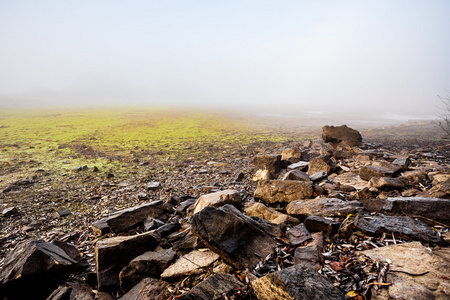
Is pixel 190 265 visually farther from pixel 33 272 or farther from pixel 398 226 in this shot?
pixel 398 226

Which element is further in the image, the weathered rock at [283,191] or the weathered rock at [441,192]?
the weathered rock at [283,191]

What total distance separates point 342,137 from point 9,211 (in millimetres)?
19099

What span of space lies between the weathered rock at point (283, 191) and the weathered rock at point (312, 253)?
260 centimetres

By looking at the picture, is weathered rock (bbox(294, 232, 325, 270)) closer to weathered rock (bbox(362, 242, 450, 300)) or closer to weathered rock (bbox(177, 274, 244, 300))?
weathered rock (bbox(362, 242, 450, 300))

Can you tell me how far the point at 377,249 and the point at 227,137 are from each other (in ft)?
70.0

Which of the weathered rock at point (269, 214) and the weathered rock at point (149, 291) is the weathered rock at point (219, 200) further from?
the weathered rock at point (149, 291)

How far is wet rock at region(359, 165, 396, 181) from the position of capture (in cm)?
716

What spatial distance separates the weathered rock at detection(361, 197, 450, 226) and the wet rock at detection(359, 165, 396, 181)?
2760 millimetres

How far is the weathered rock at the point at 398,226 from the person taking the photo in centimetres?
369

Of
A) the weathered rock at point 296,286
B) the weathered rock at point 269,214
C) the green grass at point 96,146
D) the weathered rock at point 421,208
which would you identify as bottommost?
the green grass at point 96,146

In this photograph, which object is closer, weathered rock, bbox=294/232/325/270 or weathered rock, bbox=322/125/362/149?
weathered rock, bbox=294/232/325/270

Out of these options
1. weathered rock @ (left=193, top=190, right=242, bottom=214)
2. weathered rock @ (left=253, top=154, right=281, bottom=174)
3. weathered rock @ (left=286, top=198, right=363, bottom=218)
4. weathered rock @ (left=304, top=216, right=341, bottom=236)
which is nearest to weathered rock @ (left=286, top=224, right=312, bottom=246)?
weathered rock @ (left=304, top=216, right=341, bottom=236)

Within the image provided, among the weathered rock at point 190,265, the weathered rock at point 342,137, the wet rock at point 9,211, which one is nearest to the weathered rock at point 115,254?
the weathered rock at point 190,265

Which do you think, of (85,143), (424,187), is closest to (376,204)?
(424,187)
